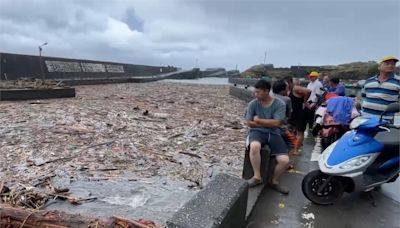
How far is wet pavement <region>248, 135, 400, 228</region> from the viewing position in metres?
3.93

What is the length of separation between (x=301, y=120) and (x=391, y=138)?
130 inches

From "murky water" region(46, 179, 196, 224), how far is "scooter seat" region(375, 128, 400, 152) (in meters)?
2.42

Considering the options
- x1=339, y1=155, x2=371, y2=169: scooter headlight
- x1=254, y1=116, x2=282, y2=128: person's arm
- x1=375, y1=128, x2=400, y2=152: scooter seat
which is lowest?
x1=339, y1=155, x2=371, y2=169: scooter headlight

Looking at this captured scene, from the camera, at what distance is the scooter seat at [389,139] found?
4008 mm

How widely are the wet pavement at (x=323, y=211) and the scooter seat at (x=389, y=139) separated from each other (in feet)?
2.76

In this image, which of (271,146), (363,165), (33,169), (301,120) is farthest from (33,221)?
(301,120)

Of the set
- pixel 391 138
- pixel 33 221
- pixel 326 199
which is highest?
pixel 391 138

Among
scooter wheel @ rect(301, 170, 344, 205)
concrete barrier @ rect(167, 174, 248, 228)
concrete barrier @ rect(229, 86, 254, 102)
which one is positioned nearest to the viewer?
concrete barrier @ rect(167, 174, 248, 228)

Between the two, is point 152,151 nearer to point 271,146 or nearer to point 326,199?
point 271,146

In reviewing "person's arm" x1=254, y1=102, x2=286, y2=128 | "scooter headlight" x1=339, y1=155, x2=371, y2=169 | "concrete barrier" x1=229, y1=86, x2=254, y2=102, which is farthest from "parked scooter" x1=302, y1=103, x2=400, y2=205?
"concrete barrier" x1=229, y1=86, x2=254, y2=102

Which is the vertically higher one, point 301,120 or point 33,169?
point 301,120

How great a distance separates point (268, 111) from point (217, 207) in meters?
2.22

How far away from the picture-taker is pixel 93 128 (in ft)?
27.3

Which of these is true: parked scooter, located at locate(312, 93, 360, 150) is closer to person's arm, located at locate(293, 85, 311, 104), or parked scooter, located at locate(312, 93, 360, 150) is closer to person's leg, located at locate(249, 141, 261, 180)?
person's arm, located at locate(293, 85, 311, 104)
